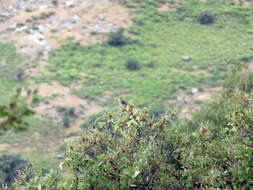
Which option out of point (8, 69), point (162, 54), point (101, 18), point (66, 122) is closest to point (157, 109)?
point (66, 122)

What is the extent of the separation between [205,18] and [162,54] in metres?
8.79

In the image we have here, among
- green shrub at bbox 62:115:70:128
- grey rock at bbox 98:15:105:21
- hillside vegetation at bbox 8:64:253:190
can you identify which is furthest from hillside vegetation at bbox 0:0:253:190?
hillside vegetation at bbox 8:64:253:190

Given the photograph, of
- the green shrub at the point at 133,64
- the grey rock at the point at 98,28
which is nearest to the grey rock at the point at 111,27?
A: the grey rock at the point at 98,28

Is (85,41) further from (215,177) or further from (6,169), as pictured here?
(215,177)

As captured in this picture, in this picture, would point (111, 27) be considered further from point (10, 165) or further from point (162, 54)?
point (10, 165)

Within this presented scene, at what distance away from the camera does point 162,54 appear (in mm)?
40062

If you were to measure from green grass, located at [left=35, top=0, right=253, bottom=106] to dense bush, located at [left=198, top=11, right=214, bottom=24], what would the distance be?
715mm

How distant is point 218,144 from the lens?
293 inches

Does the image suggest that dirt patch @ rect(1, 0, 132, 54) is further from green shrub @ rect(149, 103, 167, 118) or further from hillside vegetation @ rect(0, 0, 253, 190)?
green shrub @ rect(149, 103, 167, 118)

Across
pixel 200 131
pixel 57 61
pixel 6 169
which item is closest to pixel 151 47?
pixel 57 61

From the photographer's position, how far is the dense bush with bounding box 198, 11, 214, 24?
44903 mm

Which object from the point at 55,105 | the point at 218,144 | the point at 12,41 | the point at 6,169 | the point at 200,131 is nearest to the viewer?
the point at 218,144

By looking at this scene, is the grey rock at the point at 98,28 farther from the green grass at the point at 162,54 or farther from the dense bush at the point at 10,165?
the dense bush at the point at 10,165

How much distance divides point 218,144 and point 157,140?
1.20 metres
